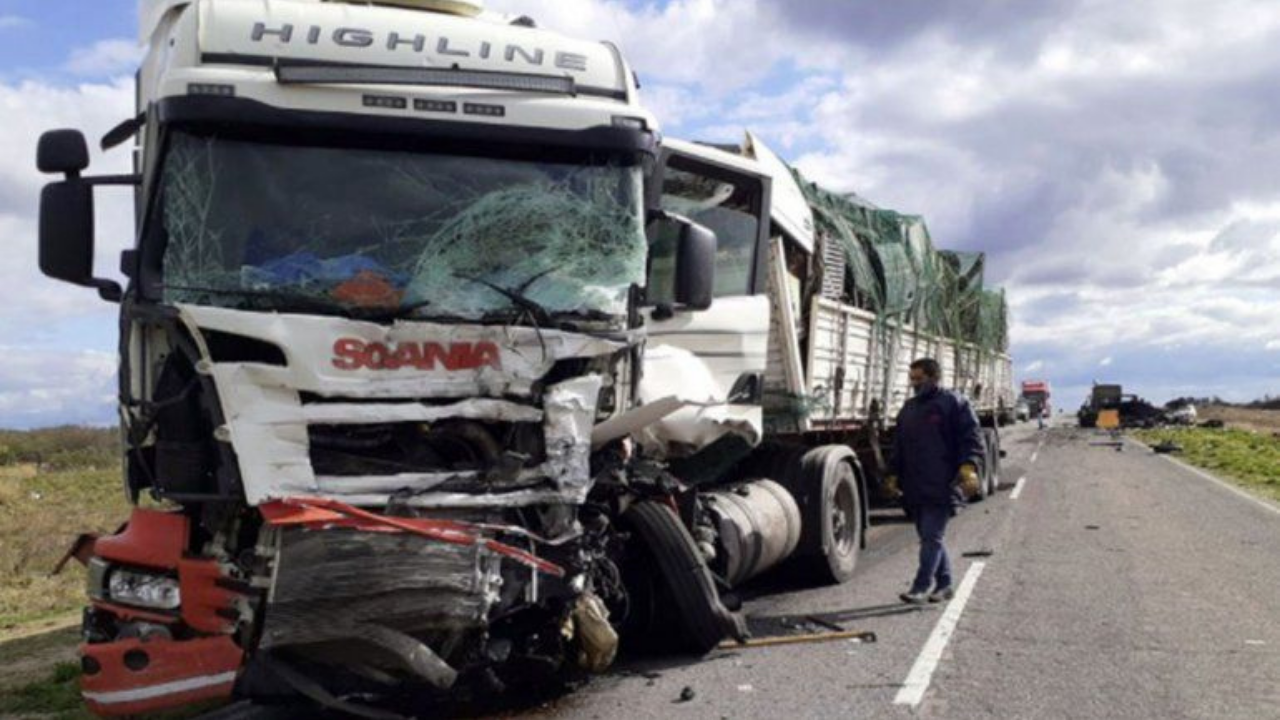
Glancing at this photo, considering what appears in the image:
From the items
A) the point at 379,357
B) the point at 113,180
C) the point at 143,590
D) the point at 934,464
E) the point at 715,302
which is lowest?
the point at 143,590

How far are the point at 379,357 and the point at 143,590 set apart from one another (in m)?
1.45

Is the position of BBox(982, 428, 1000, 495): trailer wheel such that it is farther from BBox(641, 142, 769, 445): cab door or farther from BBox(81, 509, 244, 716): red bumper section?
BBox(81, 509, 244, 716): red bumper section

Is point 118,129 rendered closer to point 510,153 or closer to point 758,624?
point 510,153

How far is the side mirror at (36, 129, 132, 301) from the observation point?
557cm

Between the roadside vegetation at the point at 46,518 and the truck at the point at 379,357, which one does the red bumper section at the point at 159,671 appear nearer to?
the truck at the point at 379,357

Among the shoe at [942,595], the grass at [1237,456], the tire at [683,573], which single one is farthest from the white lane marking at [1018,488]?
the tire at [683,573]

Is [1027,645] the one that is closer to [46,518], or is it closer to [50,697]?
[50,697]

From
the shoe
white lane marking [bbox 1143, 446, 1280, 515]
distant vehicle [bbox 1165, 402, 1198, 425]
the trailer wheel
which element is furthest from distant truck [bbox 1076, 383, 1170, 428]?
the shoe

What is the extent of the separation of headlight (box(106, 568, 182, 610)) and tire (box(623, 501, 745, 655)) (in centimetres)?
243

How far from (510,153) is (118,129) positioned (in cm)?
229

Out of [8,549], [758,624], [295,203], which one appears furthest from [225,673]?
[8,549]

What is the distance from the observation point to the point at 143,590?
18.0 ft

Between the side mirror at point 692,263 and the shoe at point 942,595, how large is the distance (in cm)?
339

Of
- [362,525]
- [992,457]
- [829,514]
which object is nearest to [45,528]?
[829,514]
